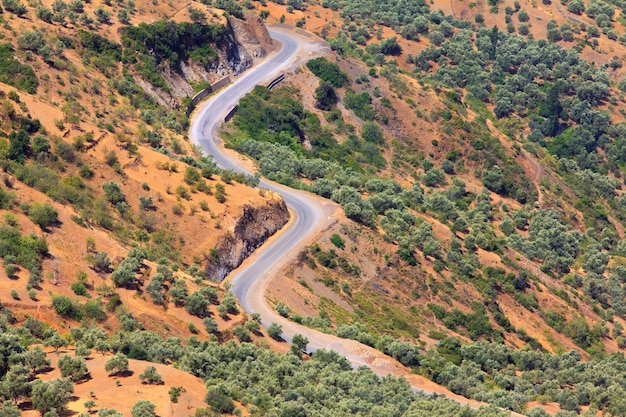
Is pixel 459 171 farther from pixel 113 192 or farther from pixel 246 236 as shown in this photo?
pixel 113 192

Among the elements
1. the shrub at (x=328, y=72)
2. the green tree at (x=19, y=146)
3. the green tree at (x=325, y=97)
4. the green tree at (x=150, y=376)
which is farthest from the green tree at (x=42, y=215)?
the shrub at (x=328, y=72)

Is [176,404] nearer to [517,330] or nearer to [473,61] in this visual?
[517,330]

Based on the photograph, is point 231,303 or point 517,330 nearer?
point 231,303

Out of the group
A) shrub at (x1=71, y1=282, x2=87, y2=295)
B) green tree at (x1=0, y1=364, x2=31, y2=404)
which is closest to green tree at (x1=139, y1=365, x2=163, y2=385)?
green tree at (x1=0, y1=364, x2=31, y2=404)

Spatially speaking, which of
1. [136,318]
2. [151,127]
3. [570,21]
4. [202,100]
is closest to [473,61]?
[570,21]

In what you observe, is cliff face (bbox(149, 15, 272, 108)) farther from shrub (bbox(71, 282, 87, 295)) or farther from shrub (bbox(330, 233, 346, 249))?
shrub (bbox(71, 282, 87, 295))

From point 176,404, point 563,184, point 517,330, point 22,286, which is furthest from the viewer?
point 563,184
